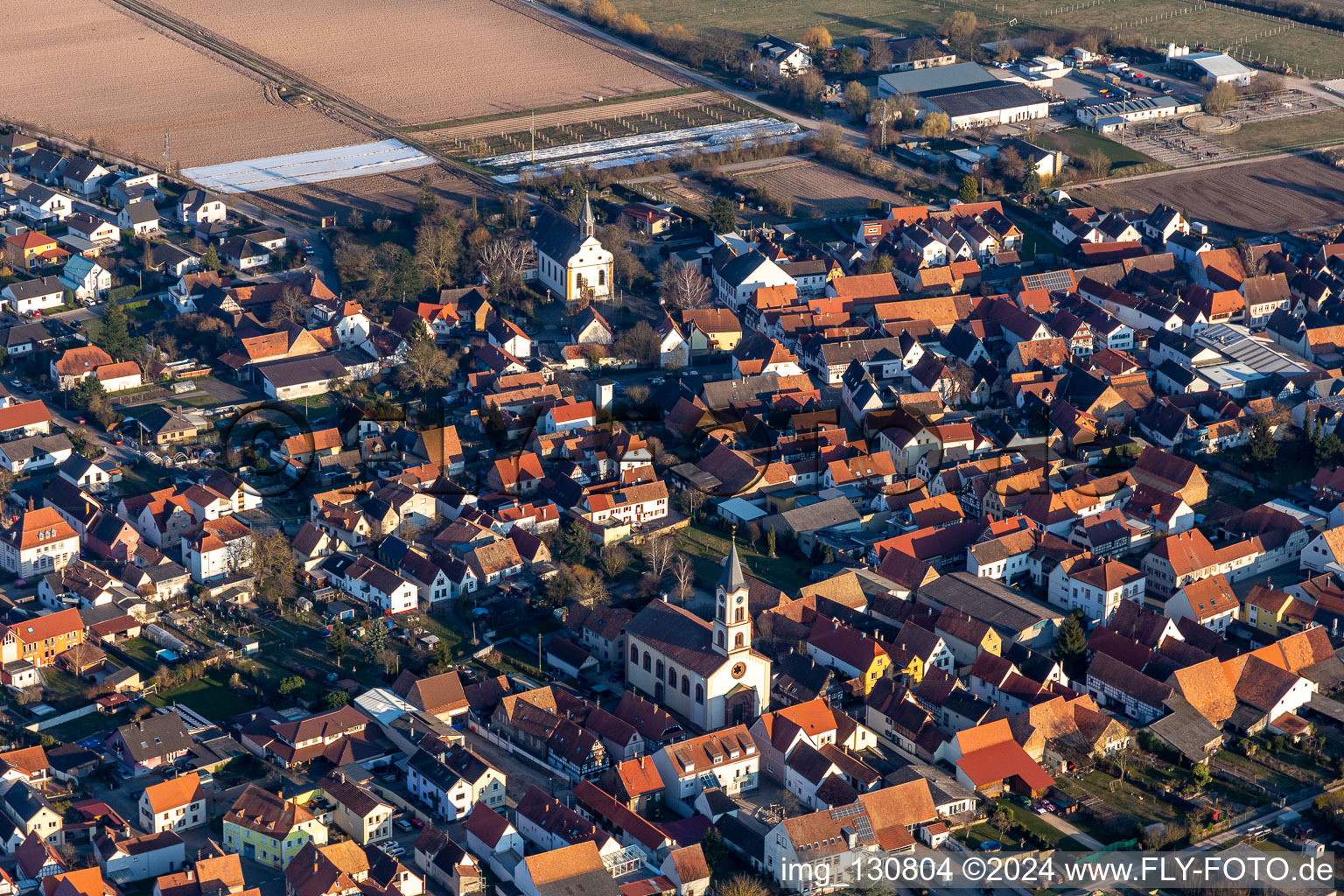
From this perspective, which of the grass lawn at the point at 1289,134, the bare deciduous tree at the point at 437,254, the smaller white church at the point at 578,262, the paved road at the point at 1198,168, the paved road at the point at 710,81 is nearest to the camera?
the smaller white church at the point at 578,262

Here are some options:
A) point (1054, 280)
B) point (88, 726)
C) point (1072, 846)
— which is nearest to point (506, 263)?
point (1054, 280)

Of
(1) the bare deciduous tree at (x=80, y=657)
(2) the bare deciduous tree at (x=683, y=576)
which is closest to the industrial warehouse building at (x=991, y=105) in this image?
(2) the bare deciduous tree at (x=683, y=576)

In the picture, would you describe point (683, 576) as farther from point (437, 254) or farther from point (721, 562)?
point (437, 254)

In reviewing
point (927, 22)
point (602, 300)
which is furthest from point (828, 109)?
point (602, 300)

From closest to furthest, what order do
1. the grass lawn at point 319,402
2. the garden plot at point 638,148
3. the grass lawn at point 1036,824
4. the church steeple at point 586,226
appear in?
the grass lawn at point 1036,824 < the grass lawn at point 319,402 < the church steeple at point 586,226 < the garden plot at point 638,148

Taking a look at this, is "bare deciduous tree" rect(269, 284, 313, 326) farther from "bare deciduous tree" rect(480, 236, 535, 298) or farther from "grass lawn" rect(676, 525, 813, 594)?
"grass lawn" rect(676, 525, 813, 594)

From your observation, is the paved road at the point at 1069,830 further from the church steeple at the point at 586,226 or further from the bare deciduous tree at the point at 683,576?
the church steeple at the point at 586,226

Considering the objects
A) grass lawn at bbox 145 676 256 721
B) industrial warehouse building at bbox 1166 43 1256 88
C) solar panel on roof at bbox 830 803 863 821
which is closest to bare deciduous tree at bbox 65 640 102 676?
grass lawn at bbox 145 676 256 721
